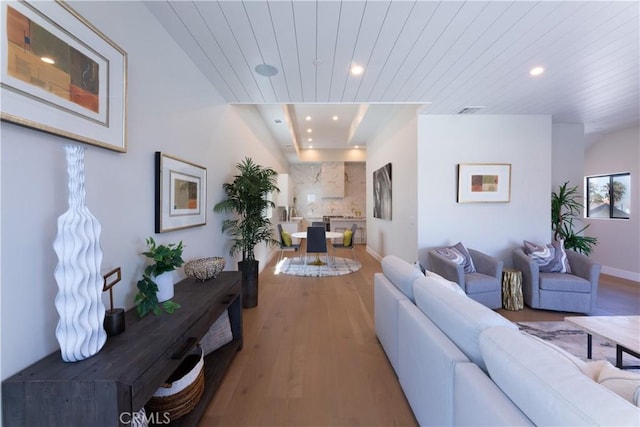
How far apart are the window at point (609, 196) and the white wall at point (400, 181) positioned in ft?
13.5

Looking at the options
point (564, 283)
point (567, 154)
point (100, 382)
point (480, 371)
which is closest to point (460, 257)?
point (564, 283)

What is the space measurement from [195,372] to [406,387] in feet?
4.47

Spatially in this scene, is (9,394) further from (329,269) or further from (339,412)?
(329,269)

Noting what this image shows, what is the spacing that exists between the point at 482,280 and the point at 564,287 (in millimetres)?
990

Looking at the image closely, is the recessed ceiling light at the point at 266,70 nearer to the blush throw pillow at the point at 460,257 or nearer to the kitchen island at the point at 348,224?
the blush throw pillow at the point at 460,257

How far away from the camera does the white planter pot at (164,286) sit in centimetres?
157

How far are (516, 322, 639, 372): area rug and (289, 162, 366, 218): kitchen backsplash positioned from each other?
6.64 m

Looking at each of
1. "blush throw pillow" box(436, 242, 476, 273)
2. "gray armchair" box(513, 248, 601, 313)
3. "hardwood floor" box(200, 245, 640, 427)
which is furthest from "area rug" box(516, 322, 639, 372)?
"blush throw pillow" box(436, 242, 476, 273)

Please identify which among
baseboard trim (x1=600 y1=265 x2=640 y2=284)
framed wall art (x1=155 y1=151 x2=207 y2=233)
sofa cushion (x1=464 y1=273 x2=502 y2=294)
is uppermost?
framed wall art (x1=155 y1=151 x2=207 y2=233)

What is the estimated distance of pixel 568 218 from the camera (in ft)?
14.0

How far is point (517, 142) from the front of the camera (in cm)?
378

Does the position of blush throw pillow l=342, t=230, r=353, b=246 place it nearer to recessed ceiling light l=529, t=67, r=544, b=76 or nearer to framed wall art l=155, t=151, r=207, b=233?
framed wall art l=155, t=151, r=207, b=233

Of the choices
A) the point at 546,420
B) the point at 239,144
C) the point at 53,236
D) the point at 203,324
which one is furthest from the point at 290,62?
the point at 546,420

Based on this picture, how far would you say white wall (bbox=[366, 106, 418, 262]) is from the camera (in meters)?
3.91
